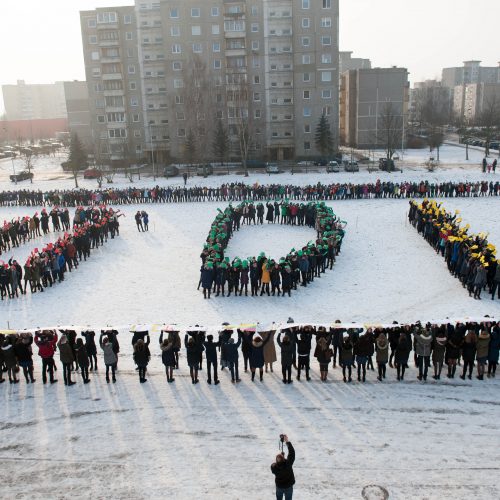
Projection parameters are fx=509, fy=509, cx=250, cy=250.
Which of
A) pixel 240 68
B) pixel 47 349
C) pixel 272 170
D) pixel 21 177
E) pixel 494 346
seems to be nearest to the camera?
pixel 494 346

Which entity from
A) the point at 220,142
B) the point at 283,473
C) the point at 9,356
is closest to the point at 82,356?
the point at 9,356

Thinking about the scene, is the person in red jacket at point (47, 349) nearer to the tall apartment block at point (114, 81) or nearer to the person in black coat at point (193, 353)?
the person in black coat at point (193, 353)

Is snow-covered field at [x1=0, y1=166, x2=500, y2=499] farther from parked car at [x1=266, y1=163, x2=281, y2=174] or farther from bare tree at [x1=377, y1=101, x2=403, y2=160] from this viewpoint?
bare tree at [x1=377, y1=101, x2=403, y2=160]

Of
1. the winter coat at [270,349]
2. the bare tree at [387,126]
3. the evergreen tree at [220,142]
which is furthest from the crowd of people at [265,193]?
the bare tree at [387,126]

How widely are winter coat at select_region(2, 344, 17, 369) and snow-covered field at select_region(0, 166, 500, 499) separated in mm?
537

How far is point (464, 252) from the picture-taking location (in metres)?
16.8

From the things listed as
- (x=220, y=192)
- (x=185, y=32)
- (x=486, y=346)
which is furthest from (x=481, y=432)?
(x=185, y=32)

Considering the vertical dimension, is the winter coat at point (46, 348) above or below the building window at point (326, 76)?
below

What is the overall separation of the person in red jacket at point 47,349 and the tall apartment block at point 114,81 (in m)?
47.6

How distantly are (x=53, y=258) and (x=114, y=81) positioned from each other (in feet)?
154

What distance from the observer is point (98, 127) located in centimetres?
6272

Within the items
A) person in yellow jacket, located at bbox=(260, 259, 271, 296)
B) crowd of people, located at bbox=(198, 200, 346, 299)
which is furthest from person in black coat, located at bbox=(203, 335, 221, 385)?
person in yellow jacket, located at bbox=(260, 259, 271, 296)

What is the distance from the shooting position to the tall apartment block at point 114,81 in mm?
58375

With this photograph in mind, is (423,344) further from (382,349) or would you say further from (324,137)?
(324,137)
